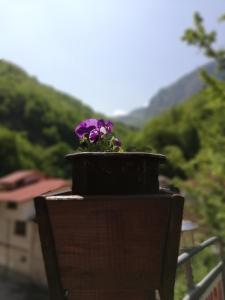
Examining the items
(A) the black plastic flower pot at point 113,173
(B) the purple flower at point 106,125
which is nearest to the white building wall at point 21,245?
(B) the purple flower at point 106,125

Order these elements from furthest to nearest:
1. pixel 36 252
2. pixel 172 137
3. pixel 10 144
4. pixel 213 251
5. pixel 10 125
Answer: pixel 10 125 < pixel 10 144 < pixel 172 137 < pixel 36 252 < pixel 213 251

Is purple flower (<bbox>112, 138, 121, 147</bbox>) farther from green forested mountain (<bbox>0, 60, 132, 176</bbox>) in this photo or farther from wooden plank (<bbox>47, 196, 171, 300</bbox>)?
green forested mountain (<bbox>0, 60, 132, 176</bbox>)

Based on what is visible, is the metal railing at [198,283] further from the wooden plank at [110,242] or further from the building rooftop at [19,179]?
the building rooftop at [19,179]

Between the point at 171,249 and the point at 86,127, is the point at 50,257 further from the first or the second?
the point at 86,127

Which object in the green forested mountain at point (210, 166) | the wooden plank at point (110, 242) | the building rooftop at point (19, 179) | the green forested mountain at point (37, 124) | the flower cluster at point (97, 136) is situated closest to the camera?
the wooden plank at point (110, 242)

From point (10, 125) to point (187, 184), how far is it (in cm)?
7060

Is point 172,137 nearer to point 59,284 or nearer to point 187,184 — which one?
point 187,184

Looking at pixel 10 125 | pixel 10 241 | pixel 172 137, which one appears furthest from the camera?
pixel 10 125

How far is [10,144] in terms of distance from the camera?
194ft

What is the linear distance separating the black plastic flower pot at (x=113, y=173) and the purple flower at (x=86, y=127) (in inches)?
5.0

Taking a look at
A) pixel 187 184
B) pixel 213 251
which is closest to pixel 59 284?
pixel 213 251

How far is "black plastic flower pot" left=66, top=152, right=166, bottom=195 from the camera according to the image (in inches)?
47.0

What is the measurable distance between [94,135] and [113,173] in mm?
180

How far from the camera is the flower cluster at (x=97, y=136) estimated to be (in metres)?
1.33
